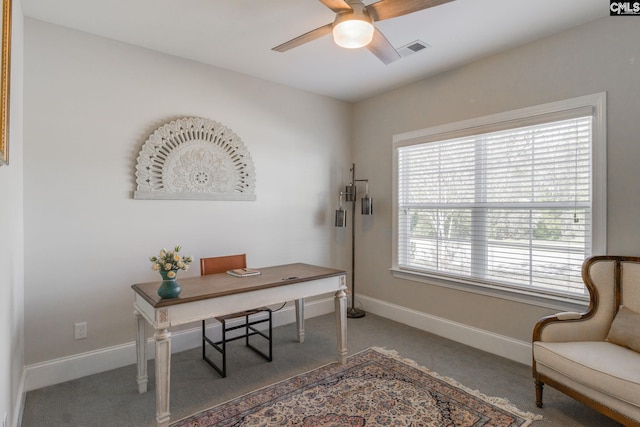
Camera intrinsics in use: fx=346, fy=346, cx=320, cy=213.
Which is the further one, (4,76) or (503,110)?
(503,110)

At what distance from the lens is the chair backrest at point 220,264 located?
2891 millimetres

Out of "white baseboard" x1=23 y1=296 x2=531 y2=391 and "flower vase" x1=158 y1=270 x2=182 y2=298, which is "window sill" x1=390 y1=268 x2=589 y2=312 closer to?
"white baseboard" x1=23 y1=296 x2=531 y2=391

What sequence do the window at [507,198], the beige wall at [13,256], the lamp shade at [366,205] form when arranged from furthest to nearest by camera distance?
the lamp shade at [366,205]
the window at [507,198]
the beige wall at [13,256]

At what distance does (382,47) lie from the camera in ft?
7.60

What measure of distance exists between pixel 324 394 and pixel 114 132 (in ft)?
8.52

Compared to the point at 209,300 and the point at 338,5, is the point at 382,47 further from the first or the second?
the point at 209,300

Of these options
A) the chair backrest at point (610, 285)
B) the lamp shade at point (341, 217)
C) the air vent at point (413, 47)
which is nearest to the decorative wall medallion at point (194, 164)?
the lamp shade at point (341, 217)

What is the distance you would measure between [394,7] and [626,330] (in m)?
2.36

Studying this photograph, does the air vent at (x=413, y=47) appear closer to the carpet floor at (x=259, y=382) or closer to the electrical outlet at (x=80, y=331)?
the carpet floor at (x=259, y=382)

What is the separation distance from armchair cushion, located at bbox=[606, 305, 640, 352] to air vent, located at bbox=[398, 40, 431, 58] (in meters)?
2.37

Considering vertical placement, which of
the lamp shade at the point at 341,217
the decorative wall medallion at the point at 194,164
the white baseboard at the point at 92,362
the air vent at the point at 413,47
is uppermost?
the air vent at the point at 413,47

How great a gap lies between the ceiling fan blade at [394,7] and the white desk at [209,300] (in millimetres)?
1813

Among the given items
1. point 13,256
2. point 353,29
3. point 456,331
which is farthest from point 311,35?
point 456,331

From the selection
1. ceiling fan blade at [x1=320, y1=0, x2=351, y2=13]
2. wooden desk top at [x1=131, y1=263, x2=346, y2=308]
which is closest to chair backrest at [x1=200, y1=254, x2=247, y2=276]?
wooden desk top at [x1=131, y1=263, x2=346, y2=308]
